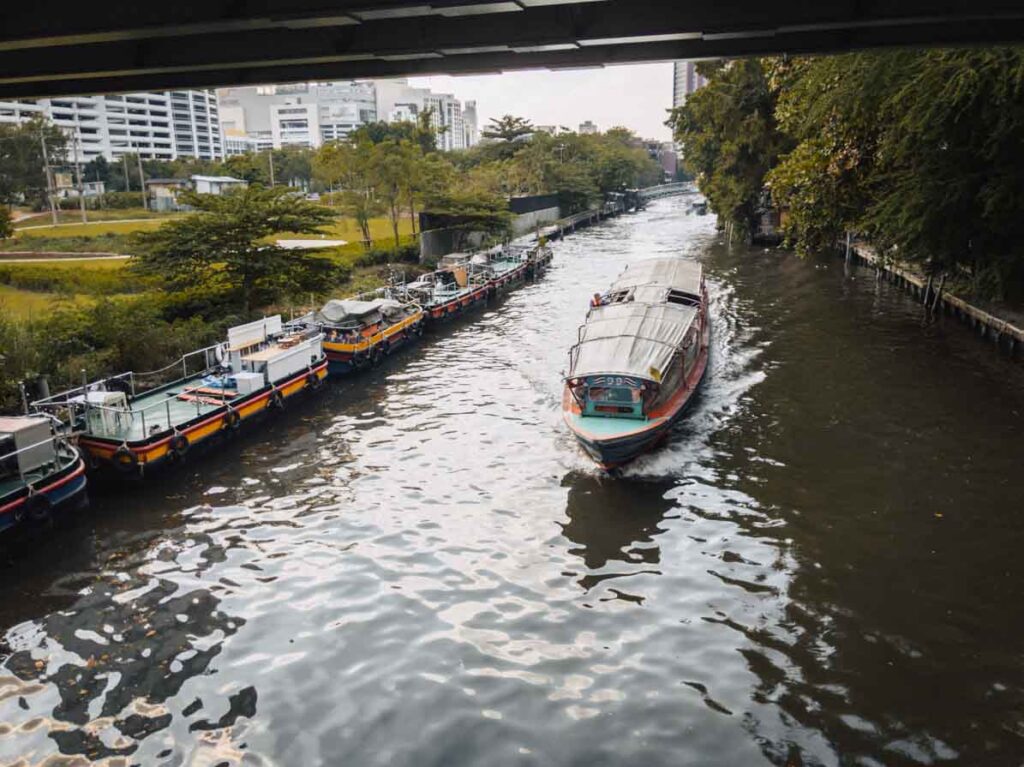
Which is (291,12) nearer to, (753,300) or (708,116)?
(753,300)

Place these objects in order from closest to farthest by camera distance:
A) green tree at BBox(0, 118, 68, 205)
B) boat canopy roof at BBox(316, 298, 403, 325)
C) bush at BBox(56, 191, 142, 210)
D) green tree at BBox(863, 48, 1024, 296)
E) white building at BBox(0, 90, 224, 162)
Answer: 1. green tree at BBox(863, 48, 1024, 296)
2. boat canopy roof at BBox(316, 298, 403, 325)
3. green tree at BBox(0, 118, 68, 205)
4. bush at BBox(56, 191, 142, 210)
5. white building at BBox(0, 90, 224, 162)

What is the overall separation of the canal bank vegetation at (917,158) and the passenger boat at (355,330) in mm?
16253

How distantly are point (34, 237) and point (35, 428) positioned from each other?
40.6 metres

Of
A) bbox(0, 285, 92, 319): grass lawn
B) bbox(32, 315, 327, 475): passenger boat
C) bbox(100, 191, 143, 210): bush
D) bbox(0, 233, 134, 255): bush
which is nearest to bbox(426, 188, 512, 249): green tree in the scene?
bbox(0, 233, 134, 255): bush

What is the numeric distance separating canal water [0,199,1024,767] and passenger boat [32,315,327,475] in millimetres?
855

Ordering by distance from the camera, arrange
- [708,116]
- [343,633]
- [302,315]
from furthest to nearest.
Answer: [708,116] → [302,315] → [343,633]

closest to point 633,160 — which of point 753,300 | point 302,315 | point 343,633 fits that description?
point 753,300

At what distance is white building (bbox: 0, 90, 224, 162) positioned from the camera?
143375 mm

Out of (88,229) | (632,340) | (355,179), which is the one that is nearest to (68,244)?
(88,229)

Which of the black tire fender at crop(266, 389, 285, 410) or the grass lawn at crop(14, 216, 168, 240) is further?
the grass lawn at crop(14, 216, 168, 240)

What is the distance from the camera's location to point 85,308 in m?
24.0

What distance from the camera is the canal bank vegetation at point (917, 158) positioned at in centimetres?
2041

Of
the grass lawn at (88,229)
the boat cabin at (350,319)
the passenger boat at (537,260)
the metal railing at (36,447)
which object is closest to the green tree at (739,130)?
the passenger boat at (537,260)

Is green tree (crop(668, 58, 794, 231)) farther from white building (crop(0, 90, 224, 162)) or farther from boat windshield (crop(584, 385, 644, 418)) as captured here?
white building (crop(0, 90, 224, 162))
